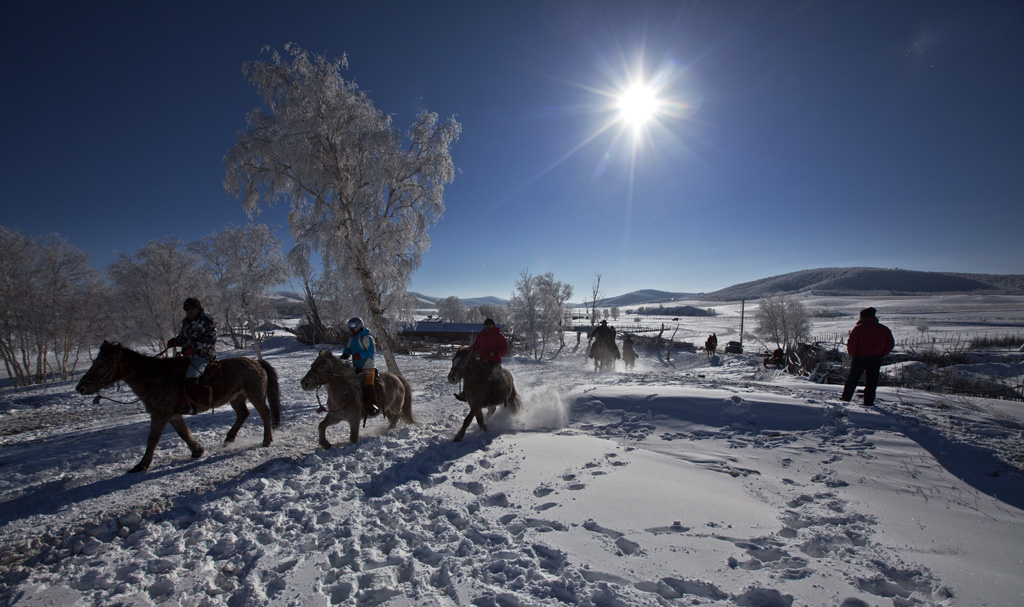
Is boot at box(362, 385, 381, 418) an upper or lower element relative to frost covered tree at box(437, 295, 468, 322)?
lower

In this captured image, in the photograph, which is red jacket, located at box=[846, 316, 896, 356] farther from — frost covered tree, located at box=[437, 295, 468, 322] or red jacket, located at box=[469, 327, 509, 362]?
frost covered tree, located at box=[437, 295, 468, 322]

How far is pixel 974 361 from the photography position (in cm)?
2150

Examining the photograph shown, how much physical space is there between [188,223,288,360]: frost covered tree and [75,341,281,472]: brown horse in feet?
Result: 62.8

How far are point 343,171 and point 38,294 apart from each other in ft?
86.2

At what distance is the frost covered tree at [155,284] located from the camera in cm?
2208

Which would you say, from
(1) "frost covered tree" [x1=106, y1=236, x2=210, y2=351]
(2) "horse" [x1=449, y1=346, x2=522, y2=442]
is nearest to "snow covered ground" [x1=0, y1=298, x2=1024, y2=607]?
(2) "horse" [x1=449, y1=346, x2=522, y2=442]

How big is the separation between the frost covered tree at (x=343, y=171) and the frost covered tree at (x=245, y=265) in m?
13.9

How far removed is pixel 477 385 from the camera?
667cm

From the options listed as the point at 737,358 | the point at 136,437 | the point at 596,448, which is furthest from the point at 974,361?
the point at 136,437

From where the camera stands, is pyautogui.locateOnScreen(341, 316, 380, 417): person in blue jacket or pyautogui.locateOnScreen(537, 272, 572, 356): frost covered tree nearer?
pyautogui.locateOnScreen(341, 316, 380, 417): person in blue jacket

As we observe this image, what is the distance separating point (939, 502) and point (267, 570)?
20.6ft

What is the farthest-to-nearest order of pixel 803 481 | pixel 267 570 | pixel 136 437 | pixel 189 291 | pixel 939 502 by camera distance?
pixel 189 291, pixel 136 437, pixel 803 481, pixel 939 502, pixel 267 570

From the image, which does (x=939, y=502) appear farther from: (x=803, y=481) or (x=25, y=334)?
(x=25, y=334)

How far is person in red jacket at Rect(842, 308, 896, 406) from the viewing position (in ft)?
23.9
